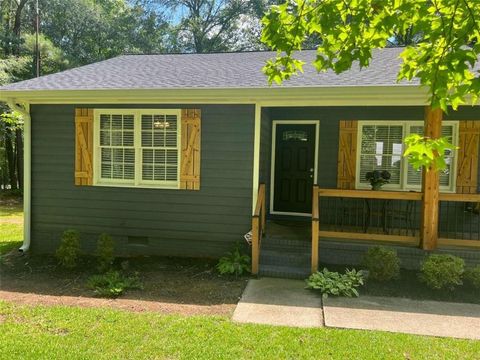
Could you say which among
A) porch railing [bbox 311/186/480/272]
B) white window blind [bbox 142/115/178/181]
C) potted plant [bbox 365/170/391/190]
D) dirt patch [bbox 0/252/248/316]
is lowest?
dirt patch [bbox 0/252/248/316]

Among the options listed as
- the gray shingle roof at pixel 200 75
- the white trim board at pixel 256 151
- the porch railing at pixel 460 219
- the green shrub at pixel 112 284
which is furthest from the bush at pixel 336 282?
the gray shingle roof at pixel 200 75

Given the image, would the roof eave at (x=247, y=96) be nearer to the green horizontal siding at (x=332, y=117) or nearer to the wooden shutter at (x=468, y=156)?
the green horizontal siding at (x=332, y=117)

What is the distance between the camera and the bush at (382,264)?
4836 millimetres

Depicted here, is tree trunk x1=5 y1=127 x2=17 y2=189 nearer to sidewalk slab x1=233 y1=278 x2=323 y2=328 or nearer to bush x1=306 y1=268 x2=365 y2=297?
sidewalk slab x1=233 y1=278 x2=323 y2=328

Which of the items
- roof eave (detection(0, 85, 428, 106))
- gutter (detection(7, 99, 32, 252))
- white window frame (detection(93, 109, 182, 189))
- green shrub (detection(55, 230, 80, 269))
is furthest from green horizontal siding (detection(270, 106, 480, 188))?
gutter (detection(7, 99, 32, 252))

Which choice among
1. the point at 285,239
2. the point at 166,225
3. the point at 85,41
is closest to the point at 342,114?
the point at 285,239

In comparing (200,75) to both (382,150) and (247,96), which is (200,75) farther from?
(382,150)

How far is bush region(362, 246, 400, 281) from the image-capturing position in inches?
190

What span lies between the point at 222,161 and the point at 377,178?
8.70 ft

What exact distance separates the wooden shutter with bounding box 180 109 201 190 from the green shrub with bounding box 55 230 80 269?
1883mm

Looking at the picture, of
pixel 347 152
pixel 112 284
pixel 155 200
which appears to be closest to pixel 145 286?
pixel 112 284

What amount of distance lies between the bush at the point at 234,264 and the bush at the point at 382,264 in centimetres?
165

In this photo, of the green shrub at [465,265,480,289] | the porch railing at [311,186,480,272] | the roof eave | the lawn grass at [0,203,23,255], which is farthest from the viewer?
the lawn grass at [0,203,23,255]

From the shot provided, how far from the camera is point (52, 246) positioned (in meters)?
6.48
